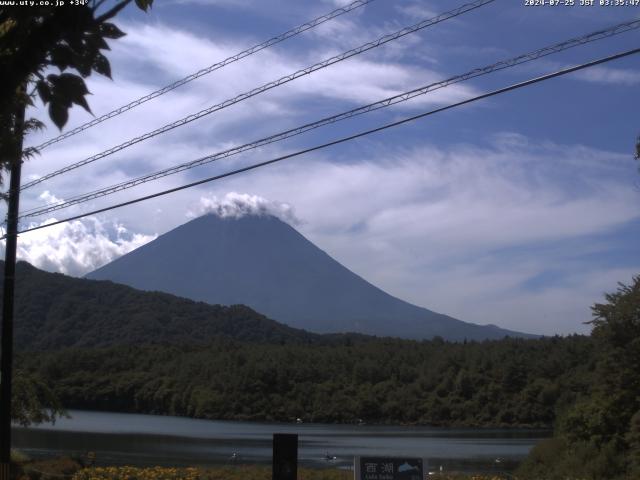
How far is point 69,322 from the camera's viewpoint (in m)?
130

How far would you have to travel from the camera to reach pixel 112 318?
13412cm

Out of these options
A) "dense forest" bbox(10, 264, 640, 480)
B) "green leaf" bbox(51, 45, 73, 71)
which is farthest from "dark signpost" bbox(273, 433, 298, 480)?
"dense forest" bbox(10, 264, 640, 480)

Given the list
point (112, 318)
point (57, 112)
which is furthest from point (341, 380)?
point (57, 112)

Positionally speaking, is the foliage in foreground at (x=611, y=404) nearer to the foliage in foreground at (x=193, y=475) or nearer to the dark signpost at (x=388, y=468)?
the foliage in foreground at (x=193, y=475)

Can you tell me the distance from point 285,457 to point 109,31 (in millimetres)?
6264

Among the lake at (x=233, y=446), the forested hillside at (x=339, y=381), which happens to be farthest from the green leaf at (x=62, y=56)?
the forested hillside at (x=339, y=381)

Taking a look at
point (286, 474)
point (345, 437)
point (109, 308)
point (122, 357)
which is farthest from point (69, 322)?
point (286, 474)

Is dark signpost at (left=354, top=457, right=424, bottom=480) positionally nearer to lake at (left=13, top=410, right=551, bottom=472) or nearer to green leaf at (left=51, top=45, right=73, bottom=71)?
green leaf at (left=51, top=45, right=73, bottom=71)

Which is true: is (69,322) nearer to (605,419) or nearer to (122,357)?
(122,357)

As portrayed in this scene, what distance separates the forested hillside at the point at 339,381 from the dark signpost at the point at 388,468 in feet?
191

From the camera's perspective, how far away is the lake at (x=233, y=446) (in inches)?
1292

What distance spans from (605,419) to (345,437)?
98.9ft

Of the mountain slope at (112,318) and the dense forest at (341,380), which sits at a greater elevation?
the mountain slope at (112,318)

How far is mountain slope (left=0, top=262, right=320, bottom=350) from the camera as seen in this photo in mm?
126688
